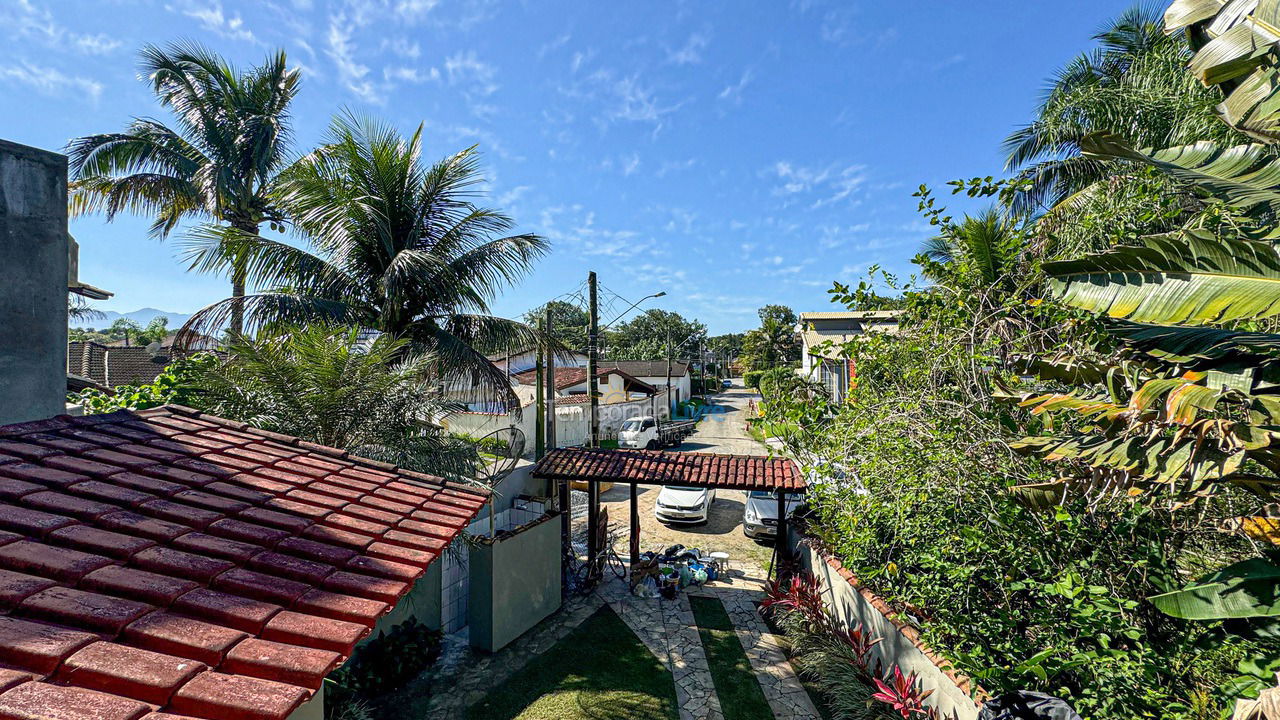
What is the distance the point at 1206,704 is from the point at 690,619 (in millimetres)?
7017

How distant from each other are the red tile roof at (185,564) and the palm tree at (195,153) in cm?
983

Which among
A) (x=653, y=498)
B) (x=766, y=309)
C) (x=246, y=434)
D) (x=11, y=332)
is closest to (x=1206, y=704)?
(x=246, y=434)

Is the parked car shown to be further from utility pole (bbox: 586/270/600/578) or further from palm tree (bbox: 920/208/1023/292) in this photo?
palm tree (bbox: 920/208/1023/292)

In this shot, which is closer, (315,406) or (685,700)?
(315,406)

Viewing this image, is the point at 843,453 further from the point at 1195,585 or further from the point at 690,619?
the point at 690,619

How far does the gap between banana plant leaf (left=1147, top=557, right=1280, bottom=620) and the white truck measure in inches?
853

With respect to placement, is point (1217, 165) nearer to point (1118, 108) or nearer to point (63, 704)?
point (63, 704)

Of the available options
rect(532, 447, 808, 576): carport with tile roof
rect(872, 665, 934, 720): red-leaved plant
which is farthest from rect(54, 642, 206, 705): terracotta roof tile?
rect(532, 447, 808, 576): carport with tile roof

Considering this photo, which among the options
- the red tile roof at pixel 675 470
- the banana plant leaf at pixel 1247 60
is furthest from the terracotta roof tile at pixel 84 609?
the red tile roof at pixel 675 470

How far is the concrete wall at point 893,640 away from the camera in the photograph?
209 inches

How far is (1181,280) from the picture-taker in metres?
3.50

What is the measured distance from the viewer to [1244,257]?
340 cm

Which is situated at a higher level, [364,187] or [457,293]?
[364,187]

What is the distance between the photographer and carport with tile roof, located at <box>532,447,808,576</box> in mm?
10203
